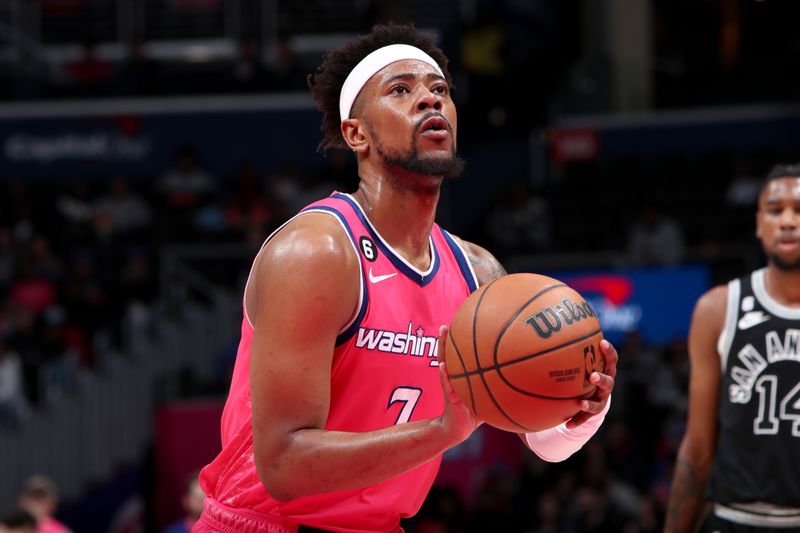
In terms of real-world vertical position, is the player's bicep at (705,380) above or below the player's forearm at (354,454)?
below

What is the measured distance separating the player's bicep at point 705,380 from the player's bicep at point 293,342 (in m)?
2.30

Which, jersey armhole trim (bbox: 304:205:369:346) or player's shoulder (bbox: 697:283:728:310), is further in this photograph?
player's shoulder (bbox: 697:283:728:310)

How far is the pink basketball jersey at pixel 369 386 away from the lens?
3.41 m

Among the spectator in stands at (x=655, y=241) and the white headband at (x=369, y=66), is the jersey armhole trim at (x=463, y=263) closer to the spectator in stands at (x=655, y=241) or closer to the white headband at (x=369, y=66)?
the white headband at (x=369, y=66)

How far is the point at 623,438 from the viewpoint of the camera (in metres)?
11.9

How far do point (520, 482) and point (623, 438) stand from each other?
3.74 feet

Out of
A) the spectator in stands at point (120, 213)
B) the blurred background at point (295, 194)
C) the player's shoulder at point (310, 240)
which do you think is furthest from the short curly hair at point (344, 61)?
the spectator in stands at point (120, 213)

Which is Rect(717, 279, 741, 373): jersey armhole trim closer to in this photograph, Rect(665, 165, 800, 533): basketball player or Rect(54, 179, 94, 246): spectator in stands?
Rect(665, 165, 800, 533): basketball player

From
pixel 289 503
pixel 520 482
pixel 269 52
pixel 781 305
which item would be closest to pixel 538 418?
pixel 289 503

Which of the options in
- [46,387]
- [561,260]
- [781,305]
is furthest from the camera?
[561,260]

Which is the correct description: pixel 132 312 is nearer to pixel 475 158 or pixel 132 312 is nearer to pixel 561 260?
pixel 561 260

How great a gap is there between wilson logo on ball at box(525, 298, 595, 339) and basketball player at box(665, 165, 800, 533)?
186 cm

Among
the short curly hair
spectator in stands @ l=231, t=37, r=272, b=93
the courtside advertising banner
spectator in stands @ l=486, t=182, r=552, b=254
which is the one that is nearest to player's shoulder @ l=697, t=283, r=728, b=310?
the short curly hair

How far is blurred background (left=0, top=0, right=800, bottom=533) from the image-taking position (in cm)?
1224
